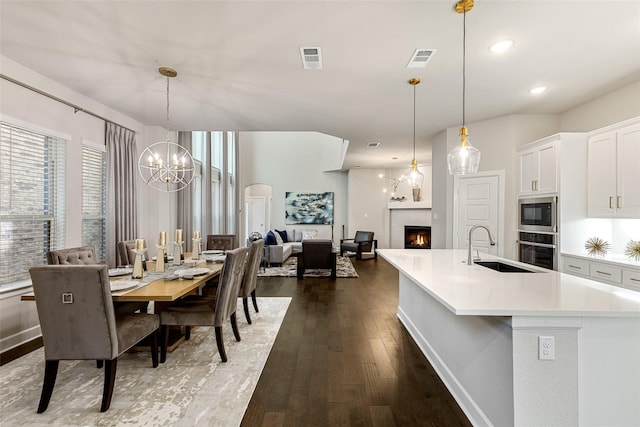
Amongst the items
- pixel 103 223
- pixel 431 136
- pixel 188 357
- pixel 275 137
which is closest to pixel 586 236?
pixel 431 136

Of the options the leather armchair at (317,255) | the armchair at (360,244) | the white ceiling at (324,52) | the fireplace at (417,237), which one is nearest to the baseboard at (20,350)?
the white ceiling at (324,52)

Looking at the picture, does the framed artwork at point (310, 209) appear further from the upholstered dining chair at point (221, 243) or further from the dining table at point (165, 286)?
the dining table at point (165, 286)

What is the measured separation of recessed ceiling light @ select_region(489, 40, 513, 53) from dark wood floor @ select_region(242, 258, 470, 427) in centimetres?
278

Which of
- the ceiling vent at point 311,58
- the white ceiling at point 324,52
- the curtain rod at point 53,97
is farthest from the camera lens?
the curtain rod at point 53,97

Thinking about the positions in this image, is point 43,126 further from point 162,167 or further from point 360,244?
point 360,244

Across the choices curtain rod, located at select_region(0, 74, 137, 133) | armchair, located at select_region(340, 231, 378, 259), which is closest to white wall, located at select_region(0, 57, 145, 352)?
curtain rod, located at select_region(0, 74, 137, 133)

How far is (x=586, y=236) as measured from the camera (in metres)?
3.65

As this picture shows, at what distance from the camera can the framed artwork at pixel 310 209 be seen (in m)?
10.5

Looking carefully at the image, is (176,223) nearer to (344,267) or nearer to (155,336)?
(155,336)

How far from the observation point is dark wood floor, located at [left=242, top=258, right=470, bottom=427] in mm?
1954

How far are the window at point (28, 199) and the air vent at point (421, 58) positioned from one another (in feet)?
12.7

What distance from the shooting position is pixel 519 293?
5.60ft

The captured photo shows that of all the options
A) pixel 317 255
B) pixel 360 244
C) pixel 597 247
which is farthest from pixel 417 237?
pixel 597 247

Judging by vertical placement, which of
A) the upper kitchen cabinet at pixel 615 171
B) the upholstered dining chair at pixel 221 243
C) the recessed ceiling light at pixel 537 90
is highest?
the recessed ceiling light at pixel 537 90
